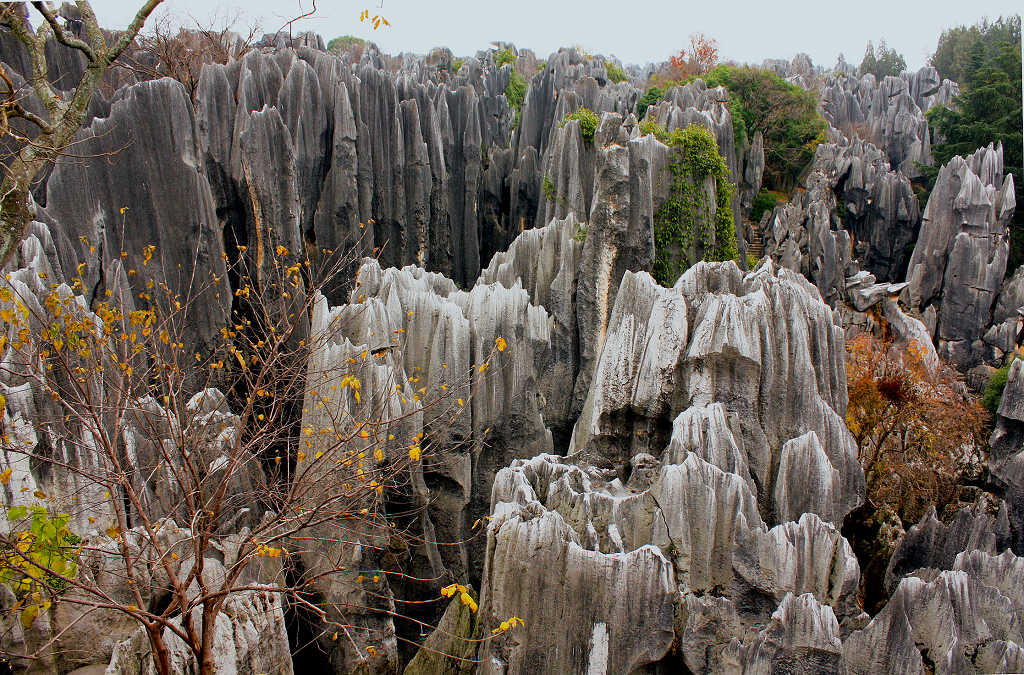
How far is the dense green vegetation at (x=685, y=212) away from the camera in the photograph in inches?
576

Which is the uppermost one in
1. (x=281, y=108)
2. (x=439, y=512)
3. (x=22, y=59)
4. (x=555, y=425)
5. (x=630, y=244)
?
(x=22, y=59)

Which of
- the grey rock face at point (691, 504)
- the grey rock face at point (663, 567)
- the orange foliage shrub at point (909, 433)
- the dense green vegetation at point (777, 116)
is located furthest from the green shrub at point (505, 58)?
the grey rock face at point (663, 567)

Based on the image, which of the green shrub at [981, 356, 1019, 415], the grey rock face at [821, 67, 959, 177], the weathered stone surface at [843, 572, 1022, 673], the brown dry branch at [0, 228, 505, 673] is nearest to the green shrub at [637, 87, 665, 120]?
the grey rock face at [821, 67, 959, 177]

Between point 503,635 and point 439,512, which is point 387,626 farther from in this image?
point 503,635

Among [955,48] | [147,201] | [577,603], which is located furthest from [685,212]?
[955,48]

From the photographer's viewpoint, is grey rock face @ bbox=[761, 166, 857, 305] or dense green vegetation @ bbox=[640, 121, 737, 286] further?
grey rock face @ bbox=[761, 166, 857, 305]

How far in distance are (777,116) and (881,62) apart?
40.5 meters

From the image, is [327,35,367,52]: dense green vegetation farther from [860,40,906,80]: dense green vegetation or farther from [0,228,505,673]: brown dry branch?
[0,228,505,673]: brown dry branch

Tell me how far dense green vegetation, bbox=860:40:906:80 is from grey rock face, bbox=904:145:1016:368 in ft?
133

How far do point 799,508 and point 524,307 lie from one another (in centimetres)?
576

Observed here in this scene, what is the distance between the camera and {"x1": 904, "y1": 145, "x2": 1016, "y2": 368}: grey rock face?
2412cm

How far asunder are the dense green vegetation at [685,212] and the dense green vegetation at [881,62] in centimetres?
5567

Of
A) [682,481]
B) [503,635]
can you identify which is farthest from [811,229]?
[503,635]

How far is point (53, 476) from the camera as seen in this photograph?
30.7 feet
